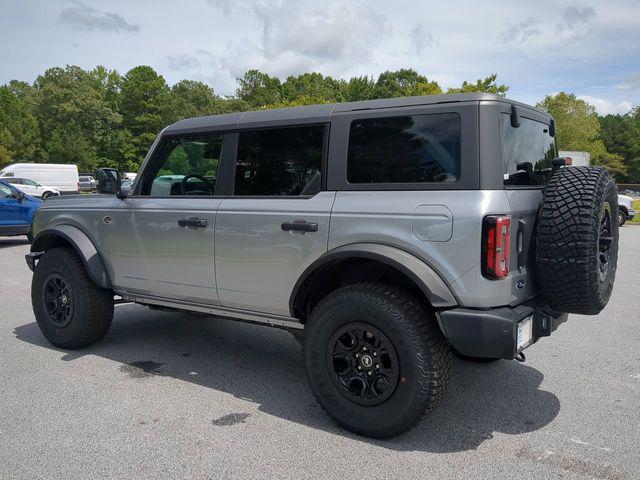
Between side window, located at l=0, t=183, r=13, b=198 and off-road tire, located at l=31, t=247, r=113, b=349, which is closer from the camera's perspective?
off-road tire, located at l=31, t=247, r=113, b=349

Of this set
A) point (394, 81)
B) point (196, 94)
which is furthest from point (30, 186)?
point (196, 94)

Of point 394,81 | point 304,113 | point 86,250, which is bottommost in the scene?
point 86,250

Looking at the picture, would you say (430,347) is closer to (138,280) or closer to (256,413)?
(256,413)

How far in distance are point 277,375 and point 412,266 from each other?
1845mm

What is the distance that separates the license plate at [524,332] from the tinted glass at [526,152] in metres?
0.79

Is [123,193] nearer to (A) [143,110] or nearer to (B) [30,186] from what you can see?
(B) [30,186]

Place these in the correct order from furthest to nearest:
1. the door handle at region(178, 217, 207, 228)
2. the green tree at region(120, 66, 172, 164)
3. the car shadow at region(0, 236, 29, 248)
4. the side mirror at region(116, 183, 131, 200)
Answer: the green tree at region(120, 66, 172, 164), the car shadow at region(0, 236, 29, 248), the side mirror at region(116, 183, 131, 200), the door handle at region(178, 217, 207, 228)

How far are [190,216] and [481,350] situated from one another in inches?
91.5

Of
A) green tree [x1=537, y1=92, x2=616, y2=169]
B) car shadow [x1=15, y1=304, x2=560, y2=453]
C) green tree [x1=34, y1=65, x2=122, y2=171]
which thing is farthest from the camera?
green tree [x1=34, y1=65, x2=122, y2=171]

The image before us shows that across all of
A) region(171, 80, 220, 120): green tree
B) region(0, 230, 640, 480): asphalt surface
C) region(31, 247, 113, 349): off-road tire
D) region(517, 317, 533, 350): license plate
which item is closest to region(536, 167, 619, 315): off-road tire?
region(517, 317, 533, 350): license plate

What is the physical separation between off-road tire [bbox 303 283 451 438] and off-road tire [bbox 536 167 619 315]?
712 millimetres

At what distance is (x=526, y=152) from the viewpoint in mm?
3500

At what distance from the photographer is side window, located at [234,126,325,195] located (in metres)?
3.64

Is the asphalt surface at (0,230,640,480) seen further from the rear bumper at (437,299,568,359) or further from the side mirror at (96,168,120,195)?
the side mirror at (96,168,120,195)
